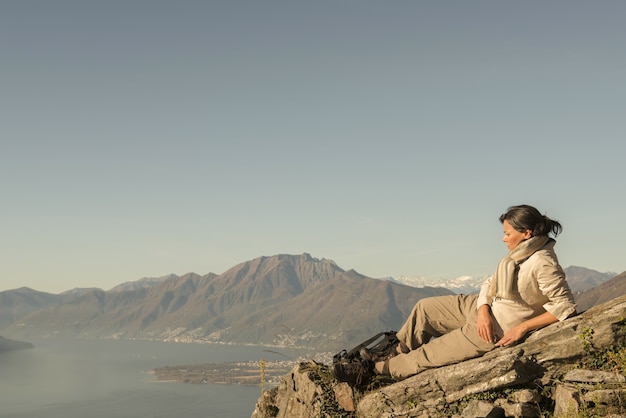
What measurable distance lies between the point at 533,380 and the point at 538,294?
1.51 metres

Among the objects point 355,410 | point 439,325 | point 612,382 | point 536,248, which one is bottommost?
point 355,410

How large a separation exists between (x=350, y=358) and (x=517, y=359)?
354cm

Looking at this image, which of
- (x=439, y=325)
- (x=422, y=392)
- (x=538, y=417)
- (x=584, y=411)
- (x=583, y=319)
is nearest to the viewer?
(x=584, y=411)

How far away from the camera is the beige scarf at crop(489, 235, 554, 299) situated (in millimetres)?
8961

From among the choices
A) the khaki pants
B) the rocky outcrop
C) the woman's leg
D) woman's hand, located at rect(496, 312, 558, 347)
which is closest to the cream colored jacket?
woman's hand, located at rect(496, 312, 558, 347)

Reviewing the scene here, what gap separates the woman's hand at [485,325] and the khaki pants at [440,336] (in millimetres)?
250

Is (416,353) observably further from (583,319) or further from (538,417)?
(583,319)

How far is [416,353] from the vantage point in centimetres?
1019

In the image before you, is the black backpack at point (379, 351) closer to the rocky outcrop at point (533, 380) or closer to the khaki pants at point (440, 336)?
the khaki pants at point (440, 336)

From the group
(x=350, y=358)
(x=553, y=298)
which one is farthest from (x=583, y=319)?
(x=350, y=358)

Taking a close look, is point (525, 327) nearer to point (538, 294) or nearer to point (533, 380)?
point (538, 294)

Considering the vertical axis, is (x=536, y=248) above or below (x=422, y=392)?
above

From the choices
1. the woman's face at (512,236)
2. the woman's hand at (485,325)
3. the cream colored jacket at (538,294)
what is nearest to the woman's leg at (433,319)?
the woman's hand at (485,325)

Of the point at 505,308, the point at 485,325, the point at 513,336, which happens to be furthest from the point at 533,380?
the point at 505,308
